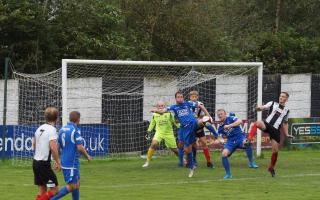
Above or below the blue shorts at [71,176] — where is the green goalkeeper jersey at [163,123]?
above

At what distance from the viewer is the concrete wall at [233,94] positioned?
28175mm

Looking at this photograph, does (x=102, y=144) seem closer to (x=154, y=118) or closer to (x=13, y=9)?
(x=154, y=118)

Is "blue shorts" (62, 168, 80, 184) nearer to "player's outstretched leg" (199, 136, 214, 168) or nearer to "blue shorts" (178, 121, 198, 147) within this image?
"blue shorts" (178, 121, 198, 147)

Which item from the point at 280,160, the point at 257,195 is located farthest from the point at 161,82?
the point at 257,195

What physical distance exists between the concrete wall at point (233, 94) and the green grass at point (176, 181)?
348 cm

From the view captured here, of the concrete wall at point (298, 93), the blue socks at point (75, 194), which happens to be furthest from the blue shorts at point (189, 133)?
the concrete wall at point (298, 93)

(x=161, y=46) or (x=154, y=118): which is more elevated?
(x=161, y=46)

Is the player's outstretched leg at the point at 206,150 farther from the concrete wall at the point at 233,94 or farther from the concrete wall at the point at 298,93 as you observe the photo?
the concrete wall at the point at 298,93

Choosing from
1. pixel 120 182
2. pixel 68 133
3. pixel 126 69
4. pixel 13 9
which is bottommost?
pixel 120 182

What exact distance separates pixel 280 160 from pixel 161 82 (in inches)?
188

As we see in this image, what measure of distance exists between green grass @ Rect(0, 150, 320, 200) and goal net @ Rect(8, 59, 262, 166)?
1177 mm

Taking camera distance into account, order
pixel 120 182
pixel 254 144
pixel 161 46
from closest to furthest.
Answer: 1. pixel 120 182
2. pixel 254 144
3. pixel 161 46

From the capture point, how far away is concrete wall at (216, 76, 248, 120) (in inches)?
1109

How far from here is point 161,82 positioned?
27.0 m
